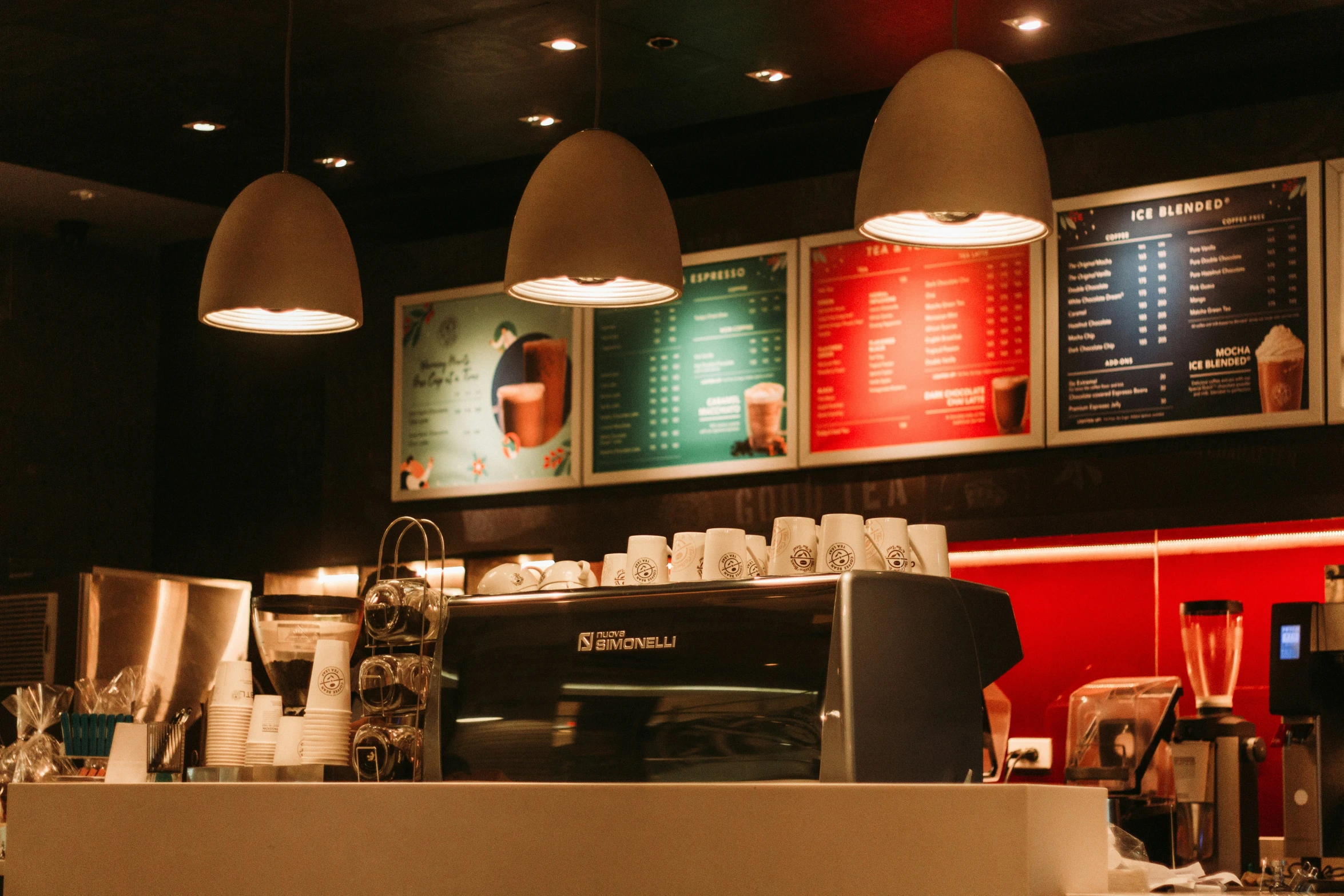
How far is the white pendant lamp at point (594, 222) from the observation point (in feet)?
8.79

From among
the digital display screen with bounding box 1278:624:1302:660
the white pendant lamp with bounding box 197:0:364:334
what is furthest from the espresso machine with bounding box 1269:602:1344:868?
the white pendant lamp with bounding box 197:0:364:334

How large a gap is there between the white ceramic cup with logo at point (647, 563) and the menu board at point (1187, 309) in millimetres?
2147

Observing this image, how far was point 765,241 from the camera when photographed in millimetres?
4676

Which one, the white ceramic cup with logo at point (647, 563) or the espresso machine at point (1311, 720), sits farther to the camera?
the espresso machine at point (1311, 720)

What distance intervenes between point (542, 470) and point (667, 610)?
9.67ft

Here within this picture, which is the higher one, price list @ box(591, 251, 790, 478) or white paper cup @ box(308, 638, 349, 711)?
price list @ box(591, 251, 790, 478)

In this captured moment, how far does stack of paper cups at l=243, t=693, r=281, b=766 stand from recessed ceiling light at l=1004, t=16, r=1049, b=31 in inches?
92.0

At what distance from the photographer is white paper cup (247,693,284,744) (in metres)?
2.22

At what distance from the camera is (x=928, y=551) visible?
2.15 metres

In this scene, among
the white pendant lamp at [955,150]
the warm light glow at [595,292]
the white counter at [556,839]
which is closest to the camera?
the white counter at [556,839]

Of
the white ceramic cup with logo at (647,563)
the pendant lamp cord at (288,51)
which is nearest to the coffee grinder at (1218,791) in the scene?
the white ceramic cup with logo at (647,563)

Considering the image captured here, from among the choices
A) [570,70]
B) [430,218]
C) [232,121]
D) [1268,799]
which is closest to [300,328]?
[570,70]

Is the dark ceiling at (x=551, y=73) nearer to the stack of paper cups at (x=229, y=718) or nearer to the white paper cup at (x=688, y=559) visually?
the white paper cup at (x=688, y=559)

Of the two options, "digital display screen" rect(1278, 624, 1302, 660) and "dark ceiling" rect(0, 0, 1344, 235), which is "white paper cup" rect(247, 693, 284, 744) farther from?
"digital display screen" rect(1278, 624, 1302, 660)
